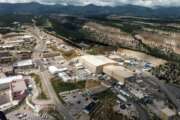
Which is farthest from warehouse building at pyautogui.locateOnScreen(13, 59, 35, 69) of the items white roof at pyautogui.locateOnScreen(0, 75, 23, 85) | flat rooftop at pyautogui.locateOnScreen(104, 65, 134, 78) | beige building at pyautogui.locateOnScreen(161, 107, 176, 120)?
beige building at pyautogui.locateOnScreen(161, 107, 176, 120)

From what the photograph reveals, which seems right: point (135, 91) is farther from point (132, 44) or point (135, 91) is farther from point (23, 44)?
point (132, 44)

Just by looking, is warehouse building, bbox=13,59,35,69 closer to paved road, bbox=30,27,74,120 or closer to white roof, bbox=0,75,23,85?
paved road, bbox=30,27,74,120

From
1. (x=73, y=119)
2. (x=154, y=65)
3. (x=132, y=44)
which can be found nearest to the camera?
(x=73, y=119)

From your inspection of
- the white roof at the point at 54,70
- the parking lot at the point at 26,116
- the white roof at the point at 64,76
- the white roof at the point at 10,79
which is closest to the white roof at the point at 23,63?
the white roof at the point at 54,70

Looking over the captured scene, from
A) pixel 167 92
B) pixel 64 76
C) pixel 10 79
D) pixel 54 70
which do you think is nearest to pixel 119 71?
pixel 167 92

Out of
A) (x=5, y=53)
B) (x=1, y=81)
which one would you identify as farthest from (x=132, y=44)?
(x=1, y=81)

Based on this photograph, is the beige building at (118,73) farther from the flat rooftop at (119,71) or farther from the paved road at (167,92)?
the paved road at (167,92)

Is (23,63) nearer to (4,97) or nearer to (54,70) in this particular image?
(54,70)

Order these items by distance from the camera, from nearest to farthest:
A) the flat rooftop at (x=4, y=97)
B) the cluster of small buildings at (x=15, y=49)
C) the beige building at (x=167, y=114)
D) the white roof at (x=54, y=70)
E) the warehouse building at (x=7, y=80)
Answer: the beige building at (x=167, y=114) → the flat rooftop at (x=4, y=97) → the warehouse building at (x=7, y=80) → the white roof at (x=54, y=70) → the cluster of small buildings at (x=15, y=49)
